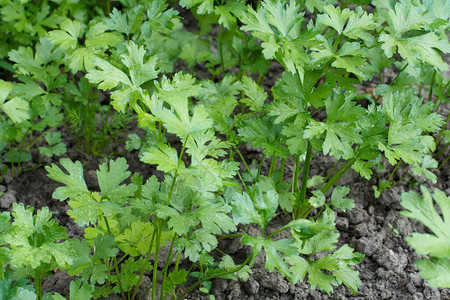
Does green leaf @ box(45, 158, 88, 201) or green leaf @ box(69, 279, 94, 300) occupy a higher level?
green leaf @ box(45, 158, 88, 201)

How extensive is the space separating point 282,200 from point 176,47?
115cm

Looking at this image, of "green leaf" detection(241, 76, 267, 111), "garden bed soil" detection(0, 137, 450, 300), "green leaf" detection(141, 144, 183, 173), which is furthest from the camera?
"green leaf" detection(241, 76, 267, 111)

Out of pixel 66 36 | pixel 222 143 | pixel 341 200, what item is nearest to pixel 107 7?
pixel 66 36

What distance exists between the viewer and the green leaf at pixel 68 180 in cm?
162

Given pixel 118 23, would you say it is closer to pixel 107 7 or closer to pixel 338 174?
pixel 107 7

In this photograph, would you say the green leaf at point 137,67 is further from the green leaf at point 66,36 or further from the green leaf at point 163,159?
the green leaf at point 66,36

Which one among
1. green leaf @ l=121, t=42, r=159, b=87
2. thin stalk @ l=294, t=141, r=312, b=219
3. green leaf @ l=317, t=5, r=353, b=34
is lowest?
thin stalk @ l=294, t=141, r=312, b=219

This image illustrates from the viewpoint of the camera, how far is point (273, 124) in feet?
6.36

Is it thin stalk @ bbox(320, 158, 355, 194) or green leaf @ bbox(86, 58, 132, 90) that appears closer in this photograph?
green leaf @ bbox(86, 58, 132, 90)

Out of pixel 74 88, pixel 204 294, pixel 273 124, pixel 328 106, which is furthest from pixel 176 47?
pixel 204 294

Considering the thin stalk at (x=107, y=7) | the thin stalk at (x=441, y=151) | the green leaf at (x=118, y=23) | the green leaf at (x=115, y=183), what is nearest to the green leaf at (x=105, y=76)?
the green leaf at (x=115, y=183)

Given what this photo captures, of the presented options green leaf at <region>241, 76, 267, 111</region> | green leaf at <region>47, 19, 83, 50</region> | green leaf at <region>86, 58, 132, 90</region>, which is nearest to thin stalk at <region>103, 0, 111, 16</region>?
green leaf at <region>47, 19, 83, 50</region>

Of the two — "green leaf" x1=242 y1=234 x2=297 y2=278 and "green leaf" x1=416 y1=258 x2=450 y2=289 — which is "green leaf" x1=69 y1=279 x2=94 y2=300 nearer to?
"green leaf" x1=242 y1=234 x2=297 y2=278

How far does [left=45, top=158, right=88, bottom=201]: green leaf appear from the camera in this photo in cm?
162
